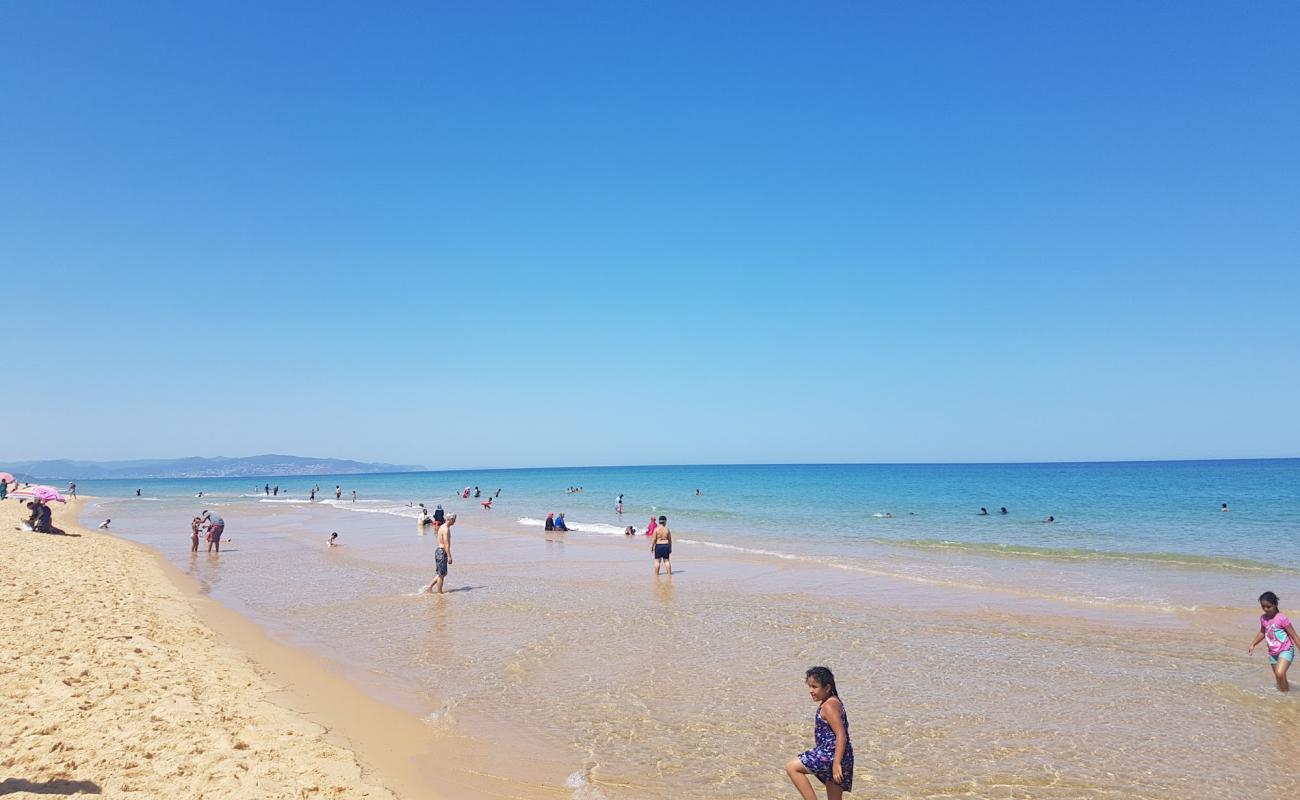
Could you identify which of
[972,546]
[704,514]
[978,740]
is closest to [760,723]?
[978,740]

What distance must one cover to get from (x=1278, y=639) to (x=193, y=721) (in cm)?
1311

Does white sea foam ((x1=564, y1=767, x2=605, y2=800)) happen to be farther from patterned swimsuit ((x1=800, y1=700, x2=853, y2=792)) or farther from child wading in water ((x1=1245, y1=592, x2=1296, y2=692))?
child wading in water ((x1=1245, y1=592, x2=1296, y2=692))

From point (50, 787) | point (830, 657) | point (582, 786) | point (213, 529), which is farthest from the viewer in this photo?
point (213, 529)

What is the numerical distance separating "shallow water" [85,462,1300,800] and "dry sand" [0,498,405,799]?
5.45ft

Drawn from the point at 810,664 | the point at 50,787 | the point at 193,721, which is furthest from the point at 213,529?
the point at 810,664

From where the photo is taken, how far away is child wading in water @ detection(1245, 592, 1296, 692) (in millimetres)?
9383

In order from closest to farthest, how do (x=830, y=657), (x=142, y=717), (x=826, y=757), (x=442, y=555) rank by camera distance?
(x=826, y=757) < (x=142, y=717) < (x=830, y=657) < (x=442, y=555)

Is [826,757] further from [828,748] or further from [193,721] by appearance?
[193,721]

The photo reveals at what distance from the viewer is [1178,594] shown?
16891 mm

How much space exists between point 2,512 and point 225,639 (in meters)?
35.7

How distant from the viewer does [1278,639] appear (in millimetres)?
9469

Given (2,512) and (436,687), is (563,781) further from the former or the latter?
(2,512)

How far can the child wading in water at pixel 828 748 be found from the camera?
5355mm

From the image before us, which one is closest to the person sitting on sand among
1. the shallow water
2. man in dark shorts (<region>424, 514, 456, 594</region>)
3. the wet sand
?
the shallow water
